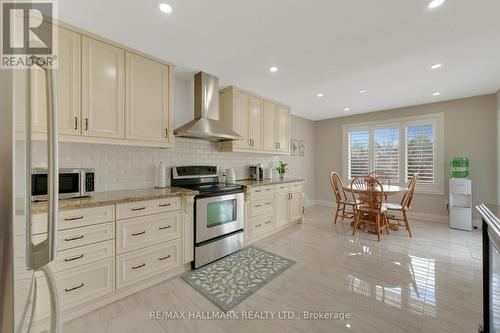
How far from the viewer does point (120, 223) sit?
6.04 feet

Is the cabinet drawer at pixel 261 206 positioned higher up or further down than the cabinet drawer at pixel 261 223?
higher up

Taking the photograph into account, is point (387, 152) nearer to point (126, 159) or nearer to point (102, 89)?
point (126, 159)

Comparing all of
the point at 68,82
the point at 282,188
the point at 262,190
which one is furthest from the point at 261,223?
the point at 68,82

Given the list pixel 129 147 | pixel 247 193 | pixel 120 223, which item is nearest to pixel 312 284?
pixel 247 193

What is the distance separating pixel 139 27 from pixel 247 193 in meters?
Result: 2.25

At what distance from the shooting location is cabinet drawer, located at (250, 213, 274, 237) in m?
3.15

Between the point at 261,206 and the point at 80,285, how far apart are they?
7.51ft

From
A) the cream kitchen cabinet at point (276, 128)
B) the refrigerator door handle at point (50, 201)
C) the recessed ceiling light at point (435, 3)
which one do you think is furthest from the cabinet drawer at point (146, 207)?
the recessed ceiling light at point (435, 3)

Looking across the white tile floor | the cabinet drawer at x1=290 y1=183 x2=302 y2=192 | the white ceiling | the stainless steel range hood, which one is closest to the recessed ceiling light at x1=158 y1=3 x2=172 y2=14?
the white ceiling

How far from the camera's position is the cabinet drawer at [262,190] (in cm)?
313

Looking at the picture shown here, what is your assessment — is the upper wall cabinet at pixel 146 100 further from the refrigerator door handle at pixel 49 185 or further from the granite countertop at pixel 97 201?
the refrigerator door handle at pixel 49 185

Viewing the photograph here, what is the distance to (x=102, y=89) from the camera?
2.01 metres

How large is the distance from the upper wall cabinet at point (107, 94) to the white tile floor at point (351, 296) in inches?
62.3

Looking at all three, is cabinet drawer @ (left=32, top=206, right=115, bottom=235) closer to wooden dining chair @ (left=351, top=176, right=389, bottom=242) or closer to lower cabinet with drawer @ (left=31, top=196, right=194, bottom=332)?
lower cabinet with drawer @ (left=31, top=196, right=194, bottom=332)
